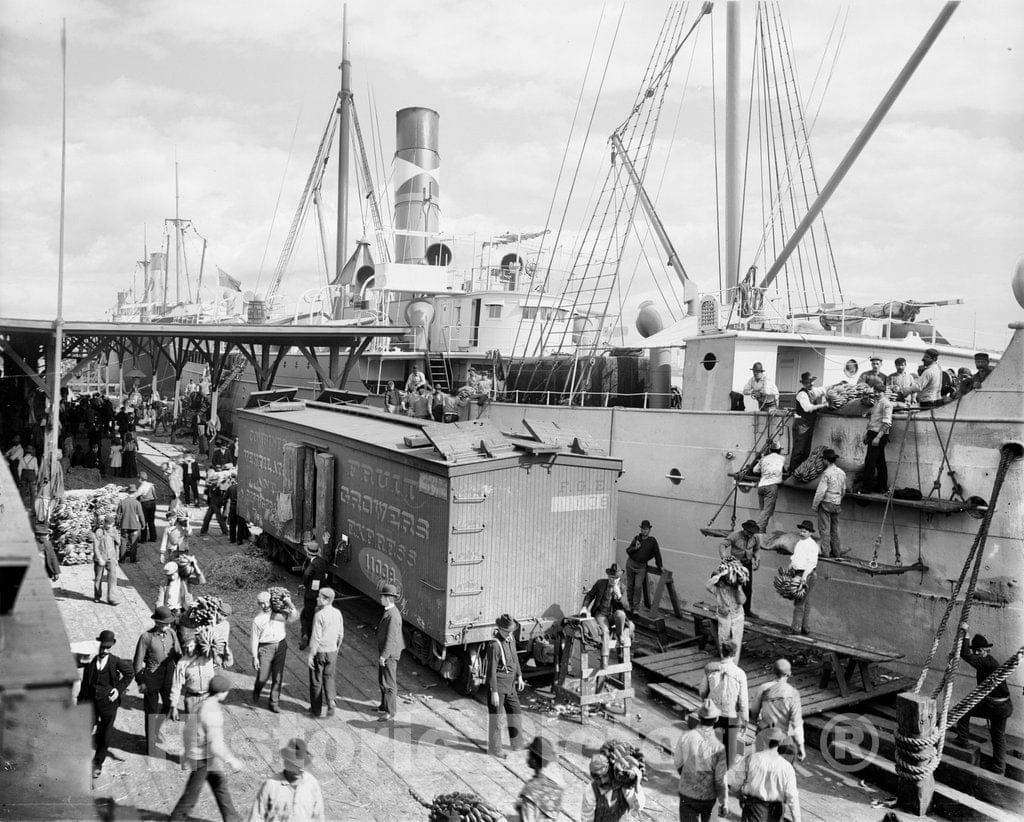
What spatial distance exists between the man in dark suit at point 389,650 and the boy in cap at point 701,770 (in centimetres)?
340

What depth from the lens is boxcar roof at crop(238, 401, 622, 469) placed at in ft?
31.1

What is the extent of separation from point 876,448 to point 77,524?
13786 millimetres

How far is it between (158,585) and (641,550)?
318 inches

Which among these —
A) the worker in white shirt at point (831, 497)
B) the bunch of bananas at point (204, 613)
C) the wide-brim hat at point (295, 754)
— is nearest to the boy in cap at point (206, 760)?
the wide-brim hat at point (295, 754)

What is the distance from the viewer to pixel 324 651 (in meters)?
8.31

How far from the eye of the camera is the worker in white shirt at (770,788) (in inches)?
227

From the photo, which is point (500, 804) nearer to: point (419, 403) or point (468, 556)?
point (468, 556)

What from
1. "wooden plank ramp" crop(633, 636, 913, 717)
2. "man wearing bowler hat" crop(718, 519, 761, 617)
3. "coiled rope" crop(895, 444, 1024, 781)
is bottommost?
"wooden plank ramp" crop(633, 636, 913, 717)

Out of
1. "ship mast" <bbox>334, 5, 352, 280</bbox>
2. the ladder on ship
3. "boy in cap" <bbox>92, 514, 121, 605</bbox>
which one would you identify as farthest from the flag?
"boy in cap" <bbox>92, 514, 121, 605</bbox>

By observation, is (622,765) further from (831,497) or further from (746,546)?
(831,497)

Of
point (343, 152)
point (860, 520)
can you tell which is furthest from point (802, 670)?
point (343, 152)

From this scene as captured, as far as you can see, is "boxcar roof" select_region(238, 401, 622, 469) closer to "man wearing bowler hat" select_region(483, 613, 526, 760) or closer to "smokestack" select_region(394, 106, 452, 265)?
"man wearing bowler hat" select_region(483, 613, 526, 760)

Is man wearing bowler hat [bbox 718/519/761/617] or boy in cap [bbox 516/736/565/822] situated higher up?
man wearing bowler hat [bbox 718/519/761/617]

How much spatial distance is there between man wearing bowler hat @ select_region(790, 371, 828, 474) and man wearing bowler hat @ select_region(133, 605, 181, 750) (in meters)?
8.56
